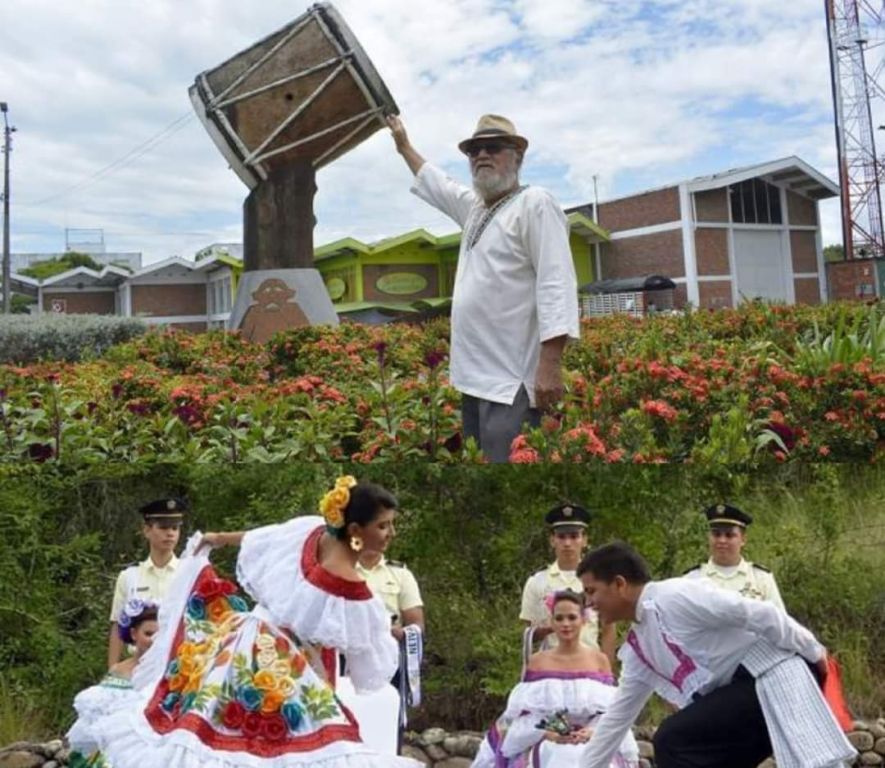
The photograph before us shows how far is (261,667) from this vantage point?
3.17 meters

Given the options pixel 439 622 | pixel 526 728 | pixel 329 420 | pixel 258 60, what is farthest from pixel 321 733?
pixel 258 60

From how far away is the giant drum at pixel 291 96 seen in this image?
41.8ft

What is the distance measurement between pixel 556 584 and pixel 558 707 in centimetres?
63

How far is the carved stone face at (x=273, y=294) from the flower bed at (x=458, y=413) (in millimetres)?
3645

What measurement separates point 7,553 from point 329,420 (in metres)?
2.32

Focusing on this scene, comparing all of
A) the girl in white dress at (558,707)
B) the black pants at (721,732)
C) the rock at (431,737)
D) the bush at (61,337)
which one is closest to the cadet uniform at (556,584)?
the girl in white dress at (558,707)

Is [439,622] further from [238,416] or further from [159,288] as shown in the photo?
[159,288]

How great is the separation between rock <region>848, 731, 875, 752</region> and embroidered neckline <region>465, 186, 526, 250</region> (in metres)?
2.62

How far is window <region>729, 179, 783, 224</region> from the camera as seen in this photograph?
31.9m

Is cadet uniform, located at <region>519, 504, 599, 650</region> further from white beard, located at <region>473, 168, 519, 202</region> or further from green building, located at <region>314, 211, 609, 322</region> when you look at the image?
green building, located at <region>314, 211, 609, 322</region>

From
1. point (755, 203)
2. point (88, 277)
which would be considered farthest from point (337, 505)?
point (88, 277)

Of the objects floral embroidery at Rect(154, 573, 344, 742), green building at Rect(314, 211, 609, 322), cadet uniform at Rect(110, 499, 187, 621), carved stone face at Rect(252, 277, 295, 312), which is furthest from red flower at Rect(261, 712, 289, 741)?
green building at Rect(314, 211, 609, 322)

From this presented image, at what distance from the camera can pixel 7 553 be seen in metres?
5.11

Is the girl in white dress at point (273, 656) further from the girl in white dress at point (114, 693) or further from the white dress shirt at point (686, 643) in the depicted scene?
the white dress shirt at point (686, 643)
